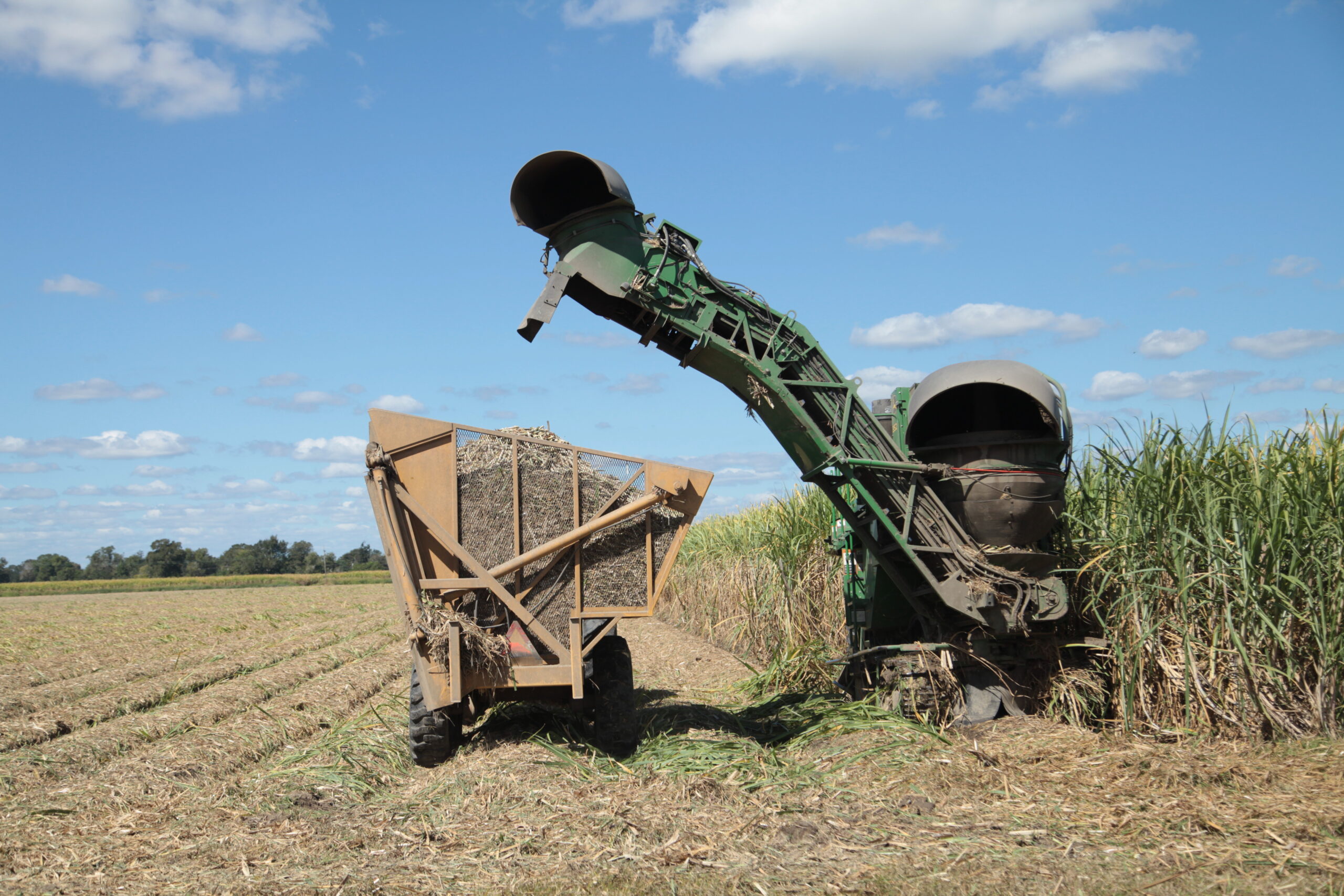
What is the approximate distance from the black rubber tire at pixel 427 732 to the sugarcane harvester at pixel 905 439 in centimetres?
302

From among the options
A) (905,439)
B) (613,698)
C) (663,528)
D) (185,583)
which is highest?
(905,439)

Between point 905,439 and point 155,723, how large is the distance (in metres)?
8.23

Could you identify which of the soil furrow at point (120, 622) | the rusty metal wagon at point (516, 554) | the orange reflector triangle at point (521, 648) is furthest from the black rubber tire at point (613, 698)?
the soil furrow at point (120, 622)

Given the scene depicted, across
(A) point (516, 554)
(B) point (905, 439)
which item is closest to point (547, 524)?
(A) point (516, 554)

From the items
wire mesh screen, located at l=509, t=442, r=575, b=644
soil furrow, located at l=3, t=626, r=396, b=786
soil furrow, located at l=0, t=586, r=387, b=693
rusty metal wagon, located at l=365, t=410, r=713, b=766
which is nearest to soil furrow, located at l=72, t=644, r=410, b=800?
soil furrow, located at l=3, t=626, r=396, b=786

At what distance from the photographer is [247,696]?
11609 mm

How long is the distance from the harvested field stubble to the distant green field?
50473 millimetres

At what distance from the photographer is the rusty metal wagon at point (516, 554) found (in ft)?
23.2

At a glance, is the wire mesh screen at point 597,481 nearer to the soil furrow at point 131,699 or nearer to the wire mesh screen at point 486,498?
the wire mesh screen at point 486,498

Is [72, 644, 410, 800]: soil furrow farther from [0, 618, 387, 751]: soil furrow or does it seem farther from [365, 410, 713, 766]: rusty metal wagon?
[365, 410, 713, 766]: rusty metal wagon

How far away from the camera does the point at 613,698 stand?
757 centimetres

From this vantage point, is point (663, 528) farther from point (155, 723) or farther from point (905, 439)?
point (155, 723)

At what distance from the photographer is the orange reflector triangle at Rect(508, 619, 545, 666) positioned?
7.28 meters

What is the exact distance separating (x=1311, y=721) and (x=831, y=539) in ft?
15.9
